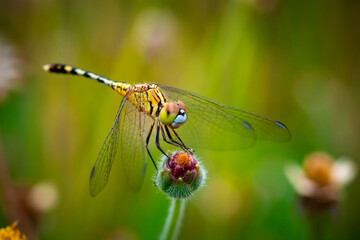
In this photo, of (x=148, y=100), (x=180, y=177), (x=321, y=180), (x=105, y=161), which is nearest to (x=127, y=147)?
(x=105, y=161)

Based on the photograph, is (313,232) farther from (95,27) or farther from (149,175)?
(95,27)

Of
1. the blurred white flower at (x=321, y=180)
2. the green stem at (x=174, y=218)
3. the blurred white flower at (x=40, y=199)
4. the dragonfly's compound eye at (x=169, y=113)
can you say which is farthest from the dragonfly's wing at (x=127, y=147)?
the blurred white flower at (x=321, y=180)

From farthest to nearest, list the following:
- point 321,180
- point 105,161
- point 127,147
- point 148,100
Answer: point 321,180
point 148,100
point 127,147
point 105,161

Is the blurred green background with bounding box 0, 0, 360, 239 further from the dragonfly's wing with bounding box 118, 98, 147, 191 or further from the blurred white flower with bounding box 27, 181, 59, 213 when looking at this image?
the dragonfly's wing with bounding box 118, 98, 147, 191

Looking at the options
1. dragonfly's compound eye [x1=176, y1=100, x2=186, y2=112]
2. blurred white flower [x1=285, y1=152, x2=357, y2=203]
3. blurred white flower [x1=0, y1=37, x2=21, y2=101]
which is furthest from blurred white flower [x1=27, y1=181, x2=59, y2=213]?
blurred white flower [x1=285, y1=152, x2=357, y2=203]

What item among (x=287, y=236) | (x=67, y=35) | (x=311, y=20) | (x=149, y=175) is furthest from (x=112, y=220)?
(x=311, y=20)

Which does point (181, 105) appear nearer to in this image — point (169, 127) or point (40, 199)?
point (169, 127)
